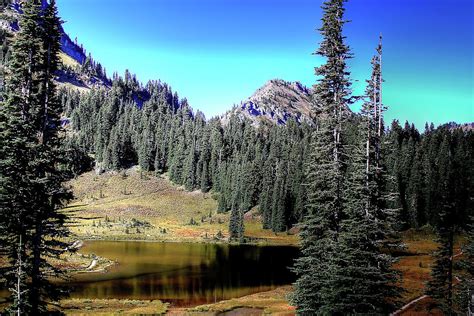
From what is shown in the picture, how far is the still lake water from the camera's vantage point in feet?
154

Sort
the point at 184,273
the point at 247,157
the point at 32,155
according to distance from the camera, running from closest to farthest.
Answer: the point at 32,155 < the point at 184,273 < the point at 247,157

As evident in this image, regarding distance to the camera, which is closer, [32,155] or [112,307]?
[32,155]

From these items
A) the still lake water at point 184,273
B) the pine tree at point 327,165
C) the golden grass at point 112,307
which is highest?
the pine tree at point 327,165

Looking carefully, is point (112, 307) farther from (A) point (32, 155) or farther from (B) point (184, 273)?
(A) point (32, 155)

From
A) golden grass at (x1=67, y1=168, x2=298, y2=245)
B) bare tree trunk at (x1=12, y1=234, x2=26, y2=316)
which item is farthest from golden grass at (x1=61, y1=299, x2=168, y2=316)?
golden grass at (x1=67, y1=168, x2=298, y2=245)

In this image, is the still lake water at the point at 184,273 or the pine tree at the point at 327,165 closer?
the pine tree at the point at 327,165

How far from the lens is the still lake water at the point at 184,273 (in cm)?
4700

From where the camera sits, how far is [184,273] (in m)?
59.2

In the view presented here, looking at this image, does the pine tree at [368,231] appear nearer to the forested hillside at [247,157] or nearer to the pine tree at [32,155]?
the pine tree at [32,155]

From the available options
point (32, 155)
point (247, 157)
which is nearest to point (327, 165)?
point (32, 155)

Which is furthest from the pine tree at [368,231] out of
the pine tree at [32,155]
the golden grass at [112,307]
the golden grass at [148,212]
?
the golden grass at [148,212]

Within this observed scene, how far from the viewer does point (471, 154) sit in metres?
Result: 118

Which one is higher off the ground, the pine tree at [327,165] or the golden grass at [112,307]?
the pine tree at [327,165]

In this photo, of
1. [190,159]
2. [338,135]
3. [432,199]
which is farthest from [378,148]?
[190,159]
